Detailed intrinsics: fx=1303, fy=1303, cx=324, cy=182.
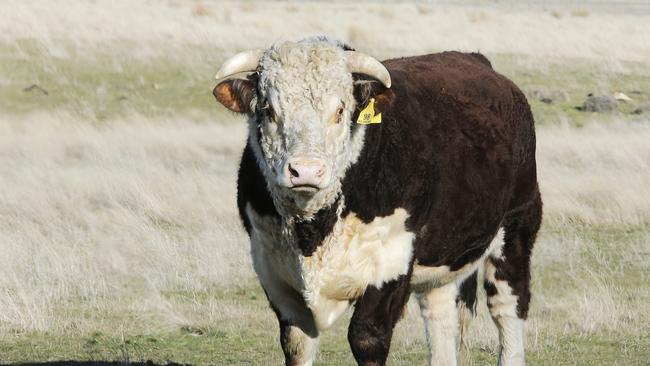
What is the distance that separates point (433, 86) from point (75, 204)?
8.74m

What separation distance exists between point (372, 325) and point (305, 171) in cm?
126

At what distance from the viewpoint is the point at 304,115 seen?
22.1ft

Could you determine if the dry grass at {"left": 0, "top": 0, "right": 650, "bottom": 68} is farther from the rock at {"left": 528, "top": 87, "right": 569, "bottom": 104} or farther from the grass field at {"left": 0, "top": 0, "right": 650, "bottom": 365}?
the rock at {"left": 528, "top": 87, "right": 569, "bottom": 104}

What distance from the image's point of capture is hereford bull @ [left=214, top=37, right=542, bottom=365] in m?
6.86

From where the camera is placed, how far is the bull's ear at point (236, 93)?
7.15m

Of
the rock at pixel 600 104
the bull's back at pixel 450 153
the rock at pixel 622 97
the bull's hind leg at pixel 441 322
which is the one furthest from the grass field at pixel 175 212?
the bull's back at pixel 450 153

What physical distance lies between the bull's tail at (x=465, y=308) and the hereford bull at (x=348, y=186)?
0.87 metres

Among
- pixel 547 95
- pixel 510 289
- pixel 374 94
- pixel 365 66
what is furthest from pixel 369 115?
pixel 547 95

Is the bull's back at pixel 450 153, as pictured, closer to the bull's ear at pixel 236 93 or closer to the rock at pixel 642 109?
the bull's ear at pixel 236 93

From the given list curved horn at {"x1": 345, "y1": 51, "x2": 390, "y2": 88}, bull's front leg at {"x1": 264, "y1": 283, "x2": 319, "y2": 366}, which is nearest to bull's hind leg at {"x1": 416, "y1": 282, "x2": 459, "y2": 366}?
bull's front leg at {"x1": 264, "y1": 283, "x2": 319, "y2": 366}

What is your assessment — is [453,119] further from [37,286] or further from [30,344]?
[37,286]

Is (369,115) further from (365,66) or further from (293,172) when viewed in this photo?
(293,172)

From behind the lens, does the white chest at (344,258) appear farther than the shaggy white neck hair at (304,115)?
Yes

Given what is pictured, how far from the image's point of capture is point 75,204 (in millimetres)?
16406
